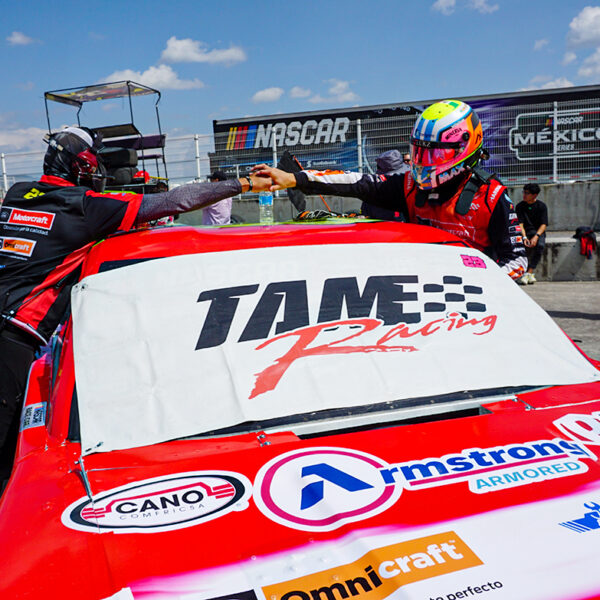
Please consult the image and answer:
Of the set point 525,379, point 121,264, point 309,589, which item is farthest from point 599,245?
point 309,589

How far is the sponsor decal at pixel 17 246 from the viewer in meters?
2.49

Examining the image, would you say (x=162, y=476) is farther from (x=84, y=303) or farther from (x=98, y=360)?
(x=84, y=303)

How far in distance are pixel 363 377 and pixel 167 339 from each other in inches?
24.2

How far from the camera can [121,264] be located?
2.01 m

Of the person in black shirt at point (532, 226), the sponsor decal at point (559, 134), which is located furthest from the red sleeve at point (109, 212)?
the sponsor decal at point (559, 134)

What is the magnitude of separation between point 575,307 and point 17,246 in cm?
615

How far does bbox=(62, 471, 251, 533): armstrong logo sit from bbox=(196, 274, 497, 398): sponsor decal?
38 centimetres

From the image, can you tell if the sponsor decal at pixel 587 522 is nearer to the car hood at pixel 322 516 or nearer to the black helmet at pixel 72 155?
the car hood at pixel 322 516

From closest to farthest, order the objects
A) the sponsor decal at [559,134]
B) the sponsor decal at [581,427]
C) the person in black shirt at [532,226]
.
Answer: the sponsor decal at [581,427], the person in black shirt at [532,226], the sponsor decal at [559,134]

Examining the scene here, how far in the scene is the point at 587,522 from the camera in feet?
3.79

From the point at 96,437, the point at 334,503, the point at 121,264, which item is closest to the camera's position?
the point at 334,503

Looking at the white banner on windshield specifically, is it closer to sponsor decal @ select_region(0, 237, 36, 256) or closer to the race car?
the race car

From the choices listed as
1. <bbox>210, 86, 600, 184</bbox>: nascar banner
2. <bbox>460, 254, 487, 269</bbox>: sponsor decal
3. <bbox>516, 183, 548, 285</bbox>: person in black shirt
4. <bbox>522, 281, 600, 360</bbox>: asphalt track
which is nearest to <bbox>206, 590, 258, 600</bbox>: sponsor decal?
<bbox>460, 254, 487, 269</bbox>: sponsor decal

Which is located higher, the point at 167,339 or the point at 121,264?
the point at 121,264
